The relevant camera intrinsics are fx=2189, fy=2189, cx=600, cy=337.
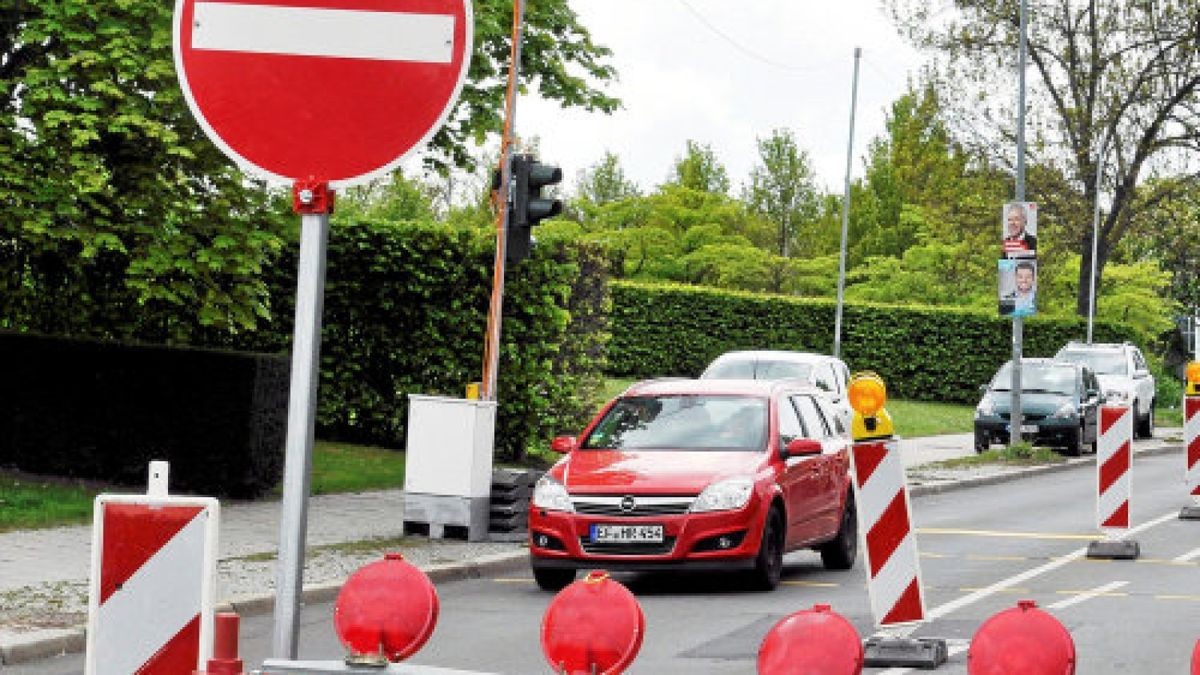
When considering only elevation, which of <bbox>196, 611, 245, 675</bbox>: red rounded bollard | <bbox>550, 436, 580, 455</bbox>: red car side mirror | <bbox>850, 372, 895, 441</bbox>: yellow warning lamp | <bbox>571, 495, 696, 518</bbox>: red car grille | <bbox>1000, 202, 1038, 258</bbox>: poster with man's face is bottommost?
<bbox>571, 495, 696, 518</bbox>: red car grille

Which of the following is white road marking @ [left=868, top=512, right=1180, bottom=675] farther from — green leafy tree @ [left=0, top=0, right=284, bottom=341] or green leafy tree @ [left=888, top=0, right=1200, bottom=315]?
green leafy tree @ [left=888, top=0, right=1200, bottom=315]

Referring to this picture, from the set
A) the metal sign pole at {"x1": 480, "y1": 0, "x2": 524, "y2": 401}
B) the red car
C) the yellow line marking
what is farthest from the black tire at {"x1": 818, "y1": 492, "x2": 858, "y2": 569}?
the yellow line marking

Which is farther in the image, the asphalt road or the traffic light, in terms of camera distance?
the traffic light

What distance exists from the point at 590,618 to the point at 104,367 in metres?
17.6

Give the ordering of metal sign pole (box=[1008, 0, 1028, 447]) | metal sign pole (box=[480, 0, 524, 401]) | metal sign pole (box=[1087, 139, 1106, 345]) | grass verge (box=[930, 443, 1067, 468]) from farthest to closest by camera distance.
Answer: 1. metal sign pole (box=[1087, 139, 1106, 345])
2. metal sign pole (box=[1008, 0, 1028, 447])
3. grass verge (box=[930, 443, 1067, 468])
4. metal sign pole (box=[480, 0, 524, 401])

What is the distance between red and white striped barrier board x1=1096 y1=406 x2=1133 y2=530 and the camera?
18.3m

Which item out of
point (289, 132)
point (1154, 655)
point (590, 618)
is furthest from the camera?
point (1154, 655)

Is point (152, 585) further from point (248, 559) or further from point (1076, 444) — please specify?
point (1076, 444)

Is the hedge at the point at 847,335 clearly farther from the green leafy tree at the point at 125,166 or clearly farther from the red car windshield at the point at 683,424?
the red car windshield at the point at 683,424

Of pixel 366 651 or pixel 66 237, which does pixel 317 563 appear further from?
pixel 366 651

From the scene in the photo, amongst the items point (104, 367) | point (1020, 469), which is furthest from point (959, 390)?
point (104, 367)

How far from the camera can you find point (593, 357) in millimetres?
28906

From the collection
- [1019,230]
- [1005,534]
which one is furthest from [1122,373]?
[1005,534]

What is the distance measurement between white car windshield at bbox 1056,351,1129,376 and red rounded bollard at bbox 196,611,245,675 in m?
43.5
